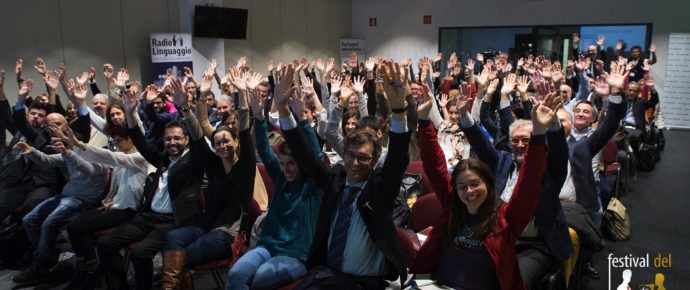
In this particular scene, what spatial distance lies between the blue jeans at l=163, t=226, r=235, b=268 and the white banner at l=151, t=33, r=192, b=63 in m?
5.21

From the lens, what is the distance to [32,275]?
12.0 feet

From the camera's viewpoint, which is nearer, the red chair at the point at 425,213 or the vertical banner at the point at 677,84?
the red chair at the point at 425,213

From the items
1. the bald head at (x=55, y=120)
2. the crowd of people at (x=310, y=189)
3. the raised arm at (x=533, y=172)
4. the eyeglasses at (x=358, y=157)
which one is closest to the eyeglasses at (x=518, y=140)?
the crowd of people at (x=310, y=189)

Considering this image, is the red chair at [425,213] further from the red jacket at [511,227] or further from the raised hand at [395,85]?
the raised hand at [395,85]

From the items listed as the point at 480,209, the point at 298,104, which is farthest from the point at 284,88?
the point at 480,209

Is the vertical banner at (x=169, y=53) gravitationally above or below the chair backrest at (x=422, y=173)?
above

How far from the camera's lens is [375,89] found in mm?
5180

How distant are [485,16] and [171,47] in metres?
7.16

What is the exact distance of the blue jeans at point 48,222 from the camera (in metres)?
3.63

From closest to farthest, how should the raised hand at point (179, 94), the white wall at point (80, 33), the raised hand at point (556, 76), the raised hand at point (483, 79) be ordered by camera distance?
the raised hand at point (179, 94)
the raised hand at point (483, 79)
the raised hand at point (556, 76)
the white wall at point (80, 33)

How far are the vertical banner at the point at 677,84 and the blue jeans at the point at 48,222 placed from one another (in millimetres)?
10949

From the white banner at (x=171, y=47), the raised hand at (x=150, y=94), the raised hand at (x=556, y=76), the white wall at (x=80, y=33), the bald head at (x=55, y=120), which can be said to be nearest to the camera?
the bald head at (x=55, y=120)

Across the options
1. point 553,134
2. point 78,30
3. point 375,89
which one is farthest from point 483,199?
→ point 78,30

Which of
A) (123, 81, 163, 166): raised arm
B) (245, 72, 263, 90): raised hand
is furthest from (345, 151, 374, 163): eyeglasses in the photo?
(123, 81, 163, 166): raised arm
